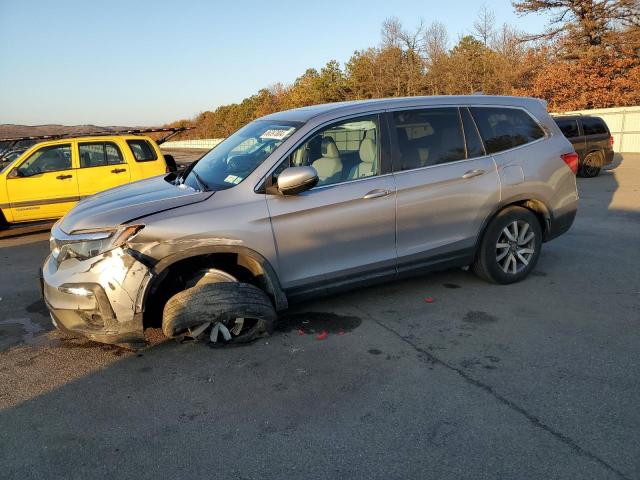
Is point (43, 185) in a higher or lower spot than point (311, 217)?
higher

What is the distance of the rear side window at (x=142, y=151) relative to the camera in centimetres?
997

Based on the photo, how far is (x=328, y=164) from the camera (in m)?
4.41

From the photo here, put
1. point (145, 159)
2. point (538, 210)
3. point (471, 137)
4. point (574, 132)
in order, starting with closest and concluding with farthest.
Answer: point (471, 137) < point (538, 210) < point (145, 159) < point (574, 132)

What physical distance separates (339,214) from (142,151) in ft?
23.0

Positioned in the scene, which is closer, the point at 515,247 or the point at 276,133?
the point at 276,133

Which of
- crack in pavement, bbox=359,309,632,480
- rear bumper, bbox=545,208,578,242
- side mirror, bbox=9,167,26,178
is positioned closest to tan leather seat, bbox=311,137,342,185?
crack in pavement, bbox=359,309,632,480

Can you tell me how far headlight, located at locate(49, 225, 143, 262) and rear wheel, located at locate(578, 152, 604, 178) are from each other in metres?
14.7

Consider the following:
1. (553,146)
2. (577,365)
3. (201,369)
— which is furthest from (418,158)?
(201,369)

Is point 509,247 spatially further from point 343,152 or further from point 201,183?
point 201,183

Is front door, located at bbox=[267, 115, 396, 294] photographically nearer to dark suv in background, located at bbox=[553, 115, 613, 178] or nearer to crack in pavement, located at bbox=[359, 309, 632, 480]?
crack in pavement, located at bbox=[359, 309, 632, 480]

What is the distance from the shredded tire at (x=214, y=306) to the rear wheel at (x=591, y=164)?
14.0 meters

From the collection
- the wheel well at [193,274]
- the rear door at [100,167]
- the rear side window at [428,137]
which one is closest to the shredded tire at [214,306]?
the wheel well at [193,274]

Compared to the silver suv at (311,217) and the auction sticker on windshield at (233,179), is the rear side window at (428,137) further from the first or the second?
the auction sticker on windshield at (233,179)

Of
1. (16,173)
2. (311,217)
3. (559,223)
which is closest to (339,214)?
(311,217)
